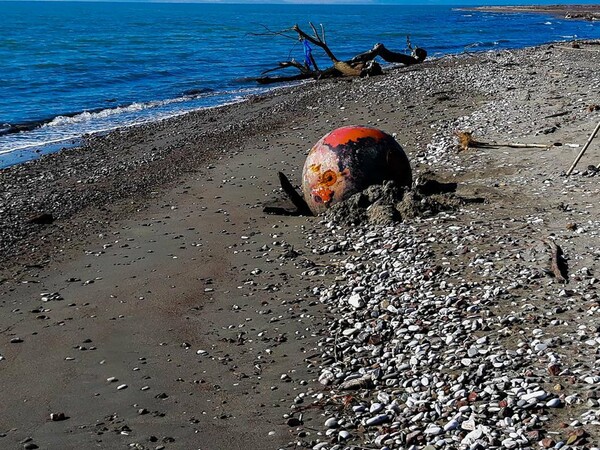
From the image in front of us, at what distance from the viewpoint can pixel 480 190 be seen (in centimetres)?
1170

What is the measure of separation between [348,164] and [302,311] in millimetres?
3540

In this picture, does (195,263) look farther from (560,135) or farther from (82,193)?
(560,135)

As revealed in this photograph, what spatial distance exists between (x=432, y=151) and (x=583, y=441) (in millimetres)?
10188

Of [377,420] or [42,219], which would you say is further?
[42,219]

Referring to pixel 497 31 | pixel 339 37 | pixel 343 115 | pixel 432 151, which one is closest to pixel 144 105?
pixel 343 115

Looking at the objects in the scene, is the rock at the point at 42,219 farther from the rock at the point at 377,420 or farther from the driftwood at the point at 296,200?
the rock at the point at 377,420

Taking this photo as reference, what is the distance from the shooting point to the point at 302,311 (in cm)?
843

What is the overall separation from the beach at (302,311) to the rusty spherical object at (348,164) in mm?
576

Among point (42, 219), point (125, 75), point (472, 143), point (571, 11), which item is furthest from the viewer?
point (571, 11)

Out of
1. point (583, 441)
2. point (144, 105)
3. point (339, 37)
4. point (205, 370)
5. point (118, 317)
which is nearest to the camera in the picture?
point (583, 441)

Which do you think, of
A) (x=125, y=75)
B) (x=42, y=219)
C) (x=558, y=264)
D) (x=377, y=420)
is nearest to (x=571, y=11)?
(x=125, y=75)

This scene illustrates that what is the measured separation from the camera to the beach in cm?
609

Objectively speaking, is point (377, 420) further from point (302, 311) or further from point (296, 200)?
point (296, 200)

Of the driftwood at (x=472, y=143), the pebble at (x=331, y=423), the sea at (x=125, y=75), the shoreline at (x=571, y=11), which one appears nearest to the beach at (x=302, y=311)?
the pebble at (x=331, y=423)
